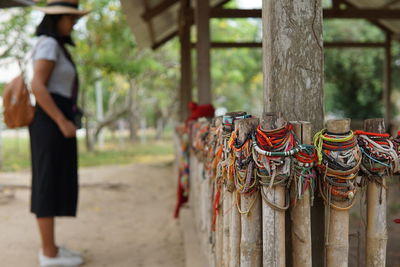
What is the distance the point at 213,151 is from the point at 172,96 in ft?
76.0

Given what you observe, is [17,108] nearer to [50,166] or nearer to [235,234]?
[50,166]

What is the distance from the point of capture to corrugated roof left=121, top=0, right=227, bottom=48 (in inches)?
255

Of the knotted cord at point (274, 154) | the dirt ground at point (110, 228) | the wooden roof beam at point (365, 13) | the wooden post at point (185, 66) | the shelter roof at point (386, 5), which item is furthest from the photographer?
the shelter roof at point (386, 5)

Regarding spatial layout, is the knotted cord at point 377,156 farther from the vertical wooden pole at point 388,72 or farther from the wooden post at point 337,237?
the vertical wooden pole at point 388,72

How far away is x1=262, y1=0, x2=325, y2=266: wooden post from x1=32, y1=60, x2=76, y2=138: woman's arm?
1861 millimetres

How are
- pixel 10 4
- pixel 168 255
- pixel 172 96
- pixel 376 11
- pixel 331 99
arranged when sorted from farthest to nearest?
pixel 172 96 → pixel 331 99 → pixel 376 11 → pixel 10 4 → pixel 168 255

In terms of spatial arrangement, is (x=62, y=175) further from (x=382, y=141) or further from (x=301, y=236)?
(x=382, y=141)

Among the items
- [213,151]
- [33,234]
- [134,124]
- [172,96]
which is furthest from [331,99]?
[213,151]

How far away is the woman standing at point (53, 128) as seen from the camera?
316cm

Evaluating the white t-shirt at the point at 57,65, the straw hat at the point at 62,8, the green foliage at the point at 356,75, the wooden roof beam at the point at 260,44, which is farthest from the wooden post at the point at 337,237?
the green foliage at the point at 356,75

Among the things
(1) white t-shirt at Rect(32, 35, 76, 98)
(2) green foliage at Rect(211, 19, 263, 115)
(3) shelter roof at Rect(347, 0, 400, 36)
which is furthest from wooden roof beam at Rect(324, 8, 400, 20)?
(2) green foliage at Rect(211, 19, 263, 115)

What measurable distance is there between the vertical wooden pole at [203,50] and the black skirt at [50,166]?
149 centimetres

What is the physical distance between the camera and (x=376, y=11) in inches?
281

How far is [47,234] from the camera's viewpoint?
3.25m
